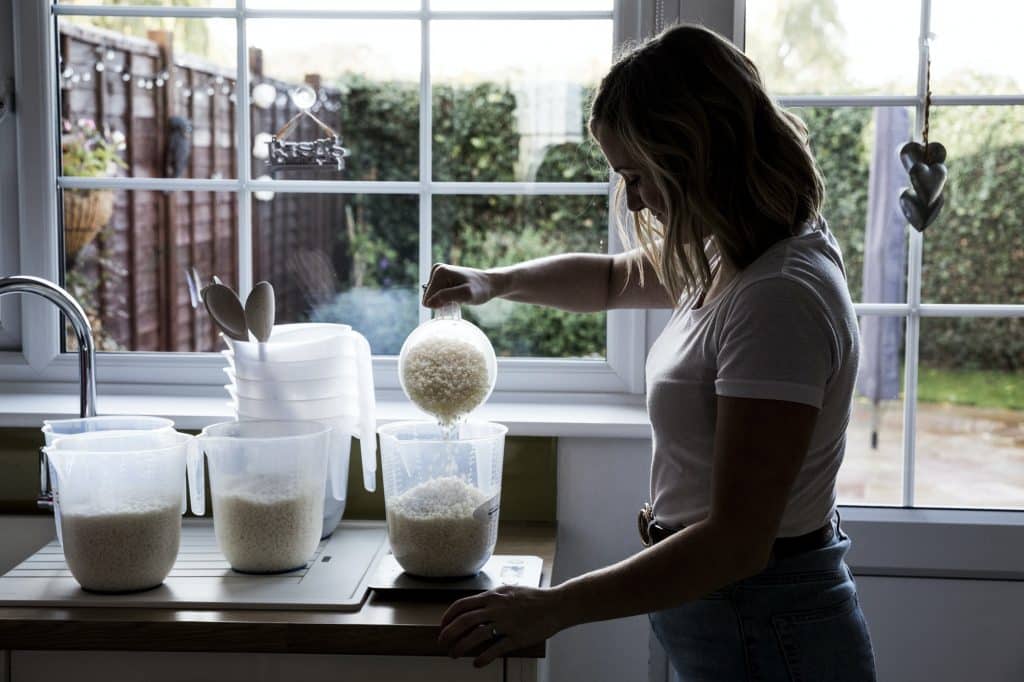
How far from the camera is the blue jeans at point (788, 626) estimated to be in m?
1.33

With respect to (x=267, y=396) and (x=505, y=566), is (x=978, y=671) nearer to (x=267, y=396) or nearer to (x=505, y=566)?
(x=505, y=566)

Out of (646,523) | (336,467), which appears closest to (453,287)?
(336,467)

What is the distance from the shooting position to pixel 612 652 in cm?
190

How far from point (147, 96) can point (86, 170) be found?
0.19 metres

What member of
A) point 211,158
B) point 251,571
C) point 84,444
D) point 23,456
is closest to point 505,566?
point 251,571

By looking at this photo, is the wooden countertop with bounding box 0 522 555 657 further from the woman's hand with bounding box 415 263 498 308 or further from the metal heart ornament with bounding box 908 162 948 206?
the metal heart ornament with bounding box 908 162 948 206

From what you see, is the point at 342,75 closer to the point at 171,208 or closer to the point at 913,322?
the point at 171,208

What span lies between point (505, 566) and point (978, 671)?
894 millimetres

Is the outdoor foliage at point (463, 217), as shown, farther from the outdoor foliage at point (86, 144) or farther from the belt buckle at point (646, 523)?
the belt buckle at point (646, 523)

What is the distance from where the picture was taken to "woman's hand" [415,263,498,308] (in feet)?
5.40

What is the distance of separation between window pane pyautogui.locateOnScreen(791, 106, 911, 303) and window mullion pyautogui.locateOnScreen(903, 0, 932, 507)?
3 centimetres

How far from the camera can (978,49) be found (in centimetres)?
198

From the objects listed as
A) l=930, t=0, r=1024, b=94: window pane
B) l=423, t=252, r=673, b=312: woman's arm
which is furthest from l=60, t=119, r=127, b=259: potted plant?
l=930, t=0, r=1024, b=94: window pane

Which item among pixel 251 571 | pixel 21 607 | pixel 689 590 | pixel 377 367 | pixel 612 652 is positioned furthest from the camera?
pixel 377 367
